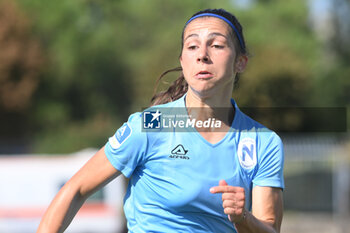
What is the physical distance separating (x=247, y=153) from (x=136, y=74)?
37.4 meters

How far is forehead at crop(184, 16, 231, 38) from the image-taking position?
335 centimetres

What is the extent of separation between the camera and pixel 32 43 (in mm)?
34750

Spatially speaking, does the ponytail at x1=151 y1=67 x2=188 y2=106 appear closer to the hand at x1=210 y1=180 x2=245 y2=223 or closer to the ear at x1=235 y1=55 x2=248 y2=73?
the ear at x1=235 y1=55 x2=248 y2=73

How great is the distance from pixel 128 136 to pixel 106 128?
3084 cm

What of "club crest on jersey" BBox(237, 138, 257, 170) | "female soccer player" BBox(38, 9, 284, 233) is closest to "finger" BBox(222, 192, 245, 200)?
"female soccer player" BBox(38, 9, 284, 233)

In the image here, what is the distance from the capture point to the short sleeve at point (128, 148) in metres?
3.22

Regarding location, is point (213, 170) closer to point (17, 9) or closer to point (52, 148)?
point (52, 148)

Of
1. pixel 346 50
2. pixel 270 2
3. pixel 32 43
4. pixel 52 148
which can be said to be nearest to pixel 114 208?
pixel 52 148

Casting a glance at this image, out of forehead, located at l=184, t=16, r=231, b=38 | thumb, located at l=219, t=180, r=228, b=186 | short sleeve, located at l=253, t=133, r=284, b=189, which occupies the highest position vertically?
forehead, located at l=184, t=16, r=231, b=38

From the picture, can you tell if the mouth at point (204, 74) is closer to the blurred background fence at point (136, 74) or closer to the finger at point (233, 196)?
the finger at point (233, 196)

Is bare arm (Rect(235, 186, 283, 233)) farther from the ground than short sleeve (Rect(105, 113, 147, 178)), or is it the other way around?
short sleeve (Rect(105, 113, 147, 178))

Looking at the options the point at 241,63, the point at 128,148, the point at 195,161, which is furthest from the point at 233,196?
the point at 241,63

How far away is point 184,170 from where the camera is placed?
3.24m

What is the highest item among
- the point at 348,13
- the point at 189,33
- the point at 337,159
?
the point at 348,13
